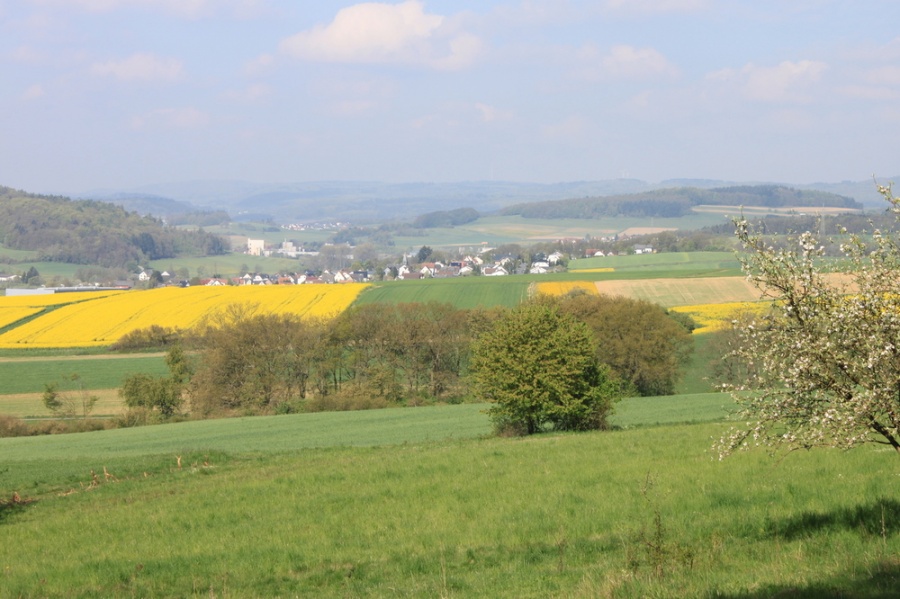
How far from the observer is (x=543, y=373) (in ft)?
93.8

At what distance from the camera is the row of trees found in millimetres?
52938

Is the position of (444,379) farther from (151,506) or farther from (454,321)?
(151,506)

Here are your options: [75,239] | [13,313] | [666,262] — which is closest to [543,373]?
[13,313]

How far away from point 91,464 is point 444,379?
108 ft

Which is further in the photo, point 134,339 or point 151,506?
point 134,339

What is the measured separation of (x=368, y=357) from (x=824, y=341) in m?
50.9

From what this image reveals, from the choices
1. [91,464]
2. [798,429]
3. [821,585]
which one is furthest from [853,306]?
[91,464]

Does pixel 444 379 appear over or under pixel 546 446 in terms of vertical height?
under

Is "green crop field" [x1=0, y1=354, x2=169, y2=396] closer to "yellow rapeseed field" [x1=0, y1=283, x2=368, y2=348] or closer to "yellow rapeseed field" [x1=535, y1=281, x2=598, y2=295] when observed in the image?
"yellow rapeseed field" [x1=0, y1=283, x2=368, y2=348]

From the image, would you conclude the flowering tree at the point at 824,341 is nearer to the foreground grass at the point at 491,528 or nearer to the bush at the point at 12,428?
the foreground grass at the point at 491,528

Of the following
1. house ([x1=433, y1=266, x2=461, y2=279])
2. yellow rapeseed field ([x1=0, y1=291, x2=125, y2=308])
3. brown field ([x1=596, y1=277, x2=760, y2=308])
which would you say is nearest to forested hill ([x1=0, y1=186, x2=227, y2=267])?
house ([x1=433, y1=266, x2=461, y2=279])

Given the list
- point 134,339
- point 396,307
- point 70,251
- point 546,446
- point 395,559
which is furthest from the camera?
point 70,251

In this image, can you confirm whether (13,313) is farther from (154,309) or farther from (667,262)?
(667,262)

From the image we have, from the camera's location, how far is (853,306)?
8.98 meters
